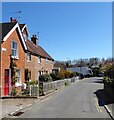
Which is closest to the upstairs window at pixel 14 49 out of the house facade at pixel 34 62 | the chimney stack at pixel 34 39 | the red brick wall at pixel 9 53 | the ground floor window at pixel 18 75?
the red brick wall at pixel 9 53

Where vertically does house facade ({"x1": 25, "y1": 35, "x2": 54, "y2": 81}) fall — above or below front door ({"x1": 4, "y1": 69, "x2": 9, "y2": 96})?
above

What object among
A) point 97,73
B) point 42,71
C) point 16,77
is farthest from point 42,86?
point 97,73

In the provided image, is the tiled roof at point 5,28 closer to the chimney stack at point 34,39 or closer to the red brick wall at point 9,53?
the red brick wall at point 9,53

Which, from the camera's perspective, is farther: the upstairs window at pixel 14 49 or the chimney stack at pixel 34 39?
the chimney stack at pixel 34 39

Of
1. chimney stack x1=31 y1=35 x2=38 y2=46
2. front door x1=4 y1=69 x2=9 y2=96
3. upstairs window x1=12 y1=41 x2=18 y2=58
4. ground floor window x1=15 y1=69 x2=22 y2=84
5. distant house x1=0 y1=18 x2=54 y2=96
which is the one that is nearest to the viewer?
distant house x1=0 y1=18 x2=54 y2=96

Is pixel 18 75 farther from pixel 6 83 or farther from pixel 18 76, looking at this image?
pixel 6 83

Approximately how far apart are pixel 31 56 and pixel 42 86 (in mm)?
11018

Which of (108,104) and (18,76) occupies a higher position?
(18,76)

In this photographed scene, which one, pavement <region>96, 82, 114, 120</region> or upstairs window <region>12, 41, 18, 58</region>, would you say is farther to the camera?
upstairs window <region>12, 41, 18, 58</region>

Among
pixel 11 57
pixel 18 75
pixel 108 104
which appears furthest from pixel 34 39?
Result: pixel 108 104

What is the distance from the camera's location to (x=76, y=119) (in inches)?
491

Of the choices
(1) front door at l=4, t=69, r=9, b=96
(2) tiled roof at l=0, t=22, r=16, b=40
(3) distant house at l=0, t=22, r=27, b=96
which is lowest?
(1) front door at l=4, t=69, r=9, b=96

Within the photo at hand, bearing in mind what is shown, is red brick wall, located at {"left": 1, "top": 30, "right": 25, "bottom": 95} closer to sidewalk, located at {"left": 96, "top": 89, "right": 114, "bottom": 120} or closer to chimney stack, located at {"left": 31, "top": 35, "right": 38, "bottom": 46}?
sidewalk, located at {"left": 96, "top": 89, "right": 114, "bottom": 120}

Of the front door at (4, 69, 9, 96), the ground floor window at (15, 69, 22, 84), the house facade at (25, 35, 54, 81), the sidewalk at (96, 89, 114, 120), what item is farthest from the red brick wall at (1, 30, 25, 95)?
the sidewalk at (96, 89, 114, 120)
